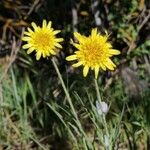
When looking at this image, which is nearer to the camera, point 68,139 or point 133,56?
point 68,139

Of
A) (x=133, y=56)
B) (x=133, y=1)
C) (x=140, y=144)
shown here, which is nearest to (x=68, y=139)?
(x=140, y=144)

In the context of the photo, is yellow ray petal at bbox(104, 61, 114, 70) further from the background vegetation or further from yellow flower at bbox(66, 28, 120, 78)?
the background vegetation

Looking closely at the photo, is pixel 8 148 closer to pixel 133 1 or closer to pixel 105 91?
pixel 105 91

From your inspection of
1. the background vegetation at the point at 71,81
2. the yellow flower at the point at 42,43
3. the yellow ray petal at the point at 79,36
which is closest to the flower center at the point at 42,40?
the yellow flower at the point at 42,43

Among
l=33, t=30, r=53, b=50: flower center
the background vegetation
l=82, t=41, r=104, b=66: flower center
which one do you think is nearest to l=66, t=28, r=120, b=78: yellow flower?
l=82, t=41, r=104, b=66: flower center

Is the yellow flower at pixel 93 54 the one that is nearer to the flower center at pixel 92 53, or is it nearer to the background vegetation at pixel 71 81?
the flower center at pixel 92 53

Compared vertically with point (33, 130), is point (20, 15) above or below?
above
